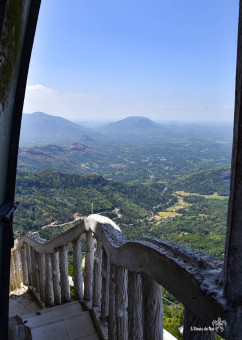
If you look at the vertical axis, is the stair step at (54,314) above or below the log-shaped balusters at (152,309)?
below

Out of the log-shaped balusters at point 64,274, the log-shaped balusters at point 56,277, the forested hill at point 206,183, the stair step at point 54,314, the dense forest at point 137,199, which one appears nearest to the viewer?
the stair step at point 54,314

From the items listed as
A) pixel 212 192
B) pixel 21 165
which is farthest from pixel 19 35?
pixel 21 165

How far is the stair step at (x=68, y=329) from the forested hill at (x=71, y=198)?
30.1 meters

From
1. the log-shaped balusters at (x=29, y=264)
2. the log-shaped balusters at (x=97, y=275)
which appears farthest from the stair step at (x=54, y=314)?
the log-shaped balusters at (x=29, y=264)

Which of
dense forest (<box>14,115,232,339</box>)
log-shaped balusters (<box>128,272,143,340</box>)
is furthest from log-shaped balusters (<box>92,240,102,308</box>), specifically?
dense forest (<box>14,115,232,339</box>)

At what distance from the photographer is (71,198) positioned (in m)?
48.6

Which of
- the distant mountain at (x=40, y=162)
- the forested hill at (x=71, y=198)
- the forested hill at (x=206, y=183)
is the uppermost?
the distant mountain at (x=40, y=162)

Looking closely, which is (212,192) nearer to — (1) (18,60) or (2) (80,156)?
(1) (18,60)

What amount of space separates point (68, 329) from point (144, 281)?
1315 mm

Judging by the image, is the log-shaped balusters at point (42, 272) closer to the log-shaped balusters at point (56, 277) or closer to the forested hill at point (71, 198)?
the log-shaped balusters at point (56, 277)

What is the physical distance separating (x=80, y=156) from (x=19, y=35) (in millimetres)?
119007

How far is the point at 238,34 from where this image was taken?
2.65ft

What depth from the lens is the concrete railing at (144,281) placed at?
96 cm

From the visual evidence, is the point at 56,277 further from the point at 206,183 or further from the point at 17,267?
the point at 206,183
